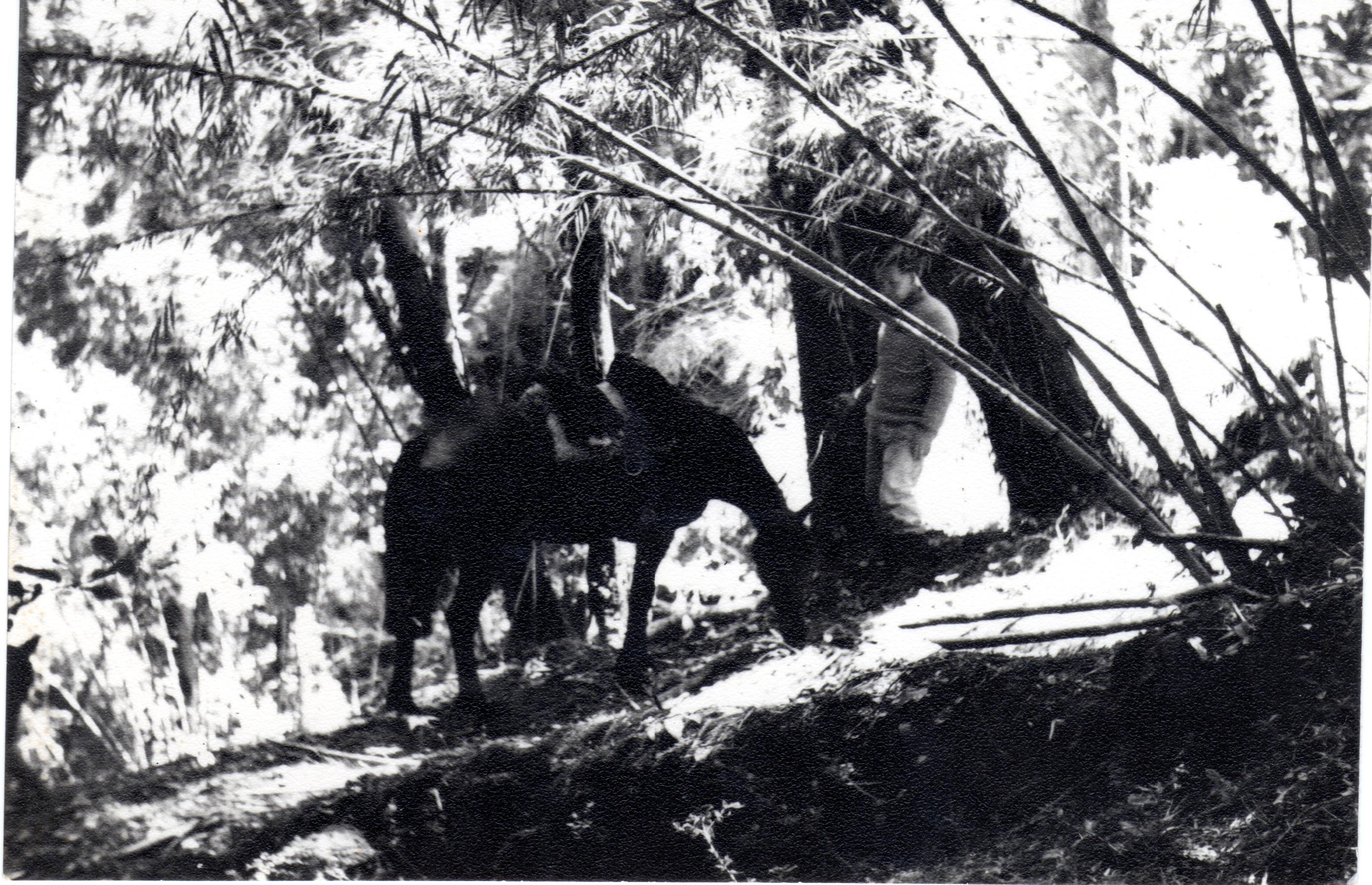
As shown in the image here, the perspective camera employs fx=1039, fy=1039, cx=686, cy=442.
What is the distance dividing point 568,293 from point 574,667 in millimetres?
800

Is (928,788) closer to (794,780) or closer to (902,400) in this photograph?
(794,780)

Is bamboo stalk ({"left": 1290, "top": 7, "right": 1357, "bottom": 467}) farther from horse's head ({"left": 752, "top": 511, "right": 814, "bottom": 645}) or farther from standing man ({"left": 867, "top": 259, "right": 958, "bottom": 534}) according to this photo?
horse's head ({"left": 752, "top": 511, "right": 814, "bottom": 645})

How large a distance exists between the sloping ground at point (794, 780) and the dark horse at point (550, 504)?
0.13 m

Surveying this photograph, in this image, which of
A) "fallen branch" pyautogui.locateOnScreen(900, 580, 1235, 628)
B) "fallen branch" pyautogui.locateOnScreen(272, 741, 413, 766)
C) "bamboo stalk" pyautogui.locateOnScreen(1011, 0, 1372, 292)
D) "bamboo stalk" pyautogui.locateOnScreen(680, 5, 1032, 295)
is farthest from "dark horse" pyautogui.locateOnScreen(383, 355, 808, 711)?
"bamboo stalk" pyautogui.locateOnScreen(1011, 0, 1372, 292)

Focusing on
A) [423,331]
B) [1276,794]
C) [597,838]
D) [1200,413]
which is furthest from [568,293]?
[1276,794]

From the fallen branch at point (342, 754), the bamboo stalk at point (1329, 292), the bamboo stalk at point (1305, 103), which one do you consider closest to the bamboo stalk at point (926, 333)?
the bamboo stalk at point (1329, 292)

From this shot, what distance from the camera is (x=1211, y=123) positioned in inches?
90.9

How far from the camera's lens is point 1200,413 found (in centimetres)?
230

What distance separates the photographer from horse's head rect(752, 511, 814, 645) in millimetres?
2242

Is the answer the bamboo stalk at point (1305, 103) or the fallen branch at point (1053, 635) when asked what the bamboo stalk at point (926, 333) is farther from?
the bamboo stalk at point (1305, 103)

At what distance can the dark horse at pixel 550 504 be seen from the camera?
2219 millimetres

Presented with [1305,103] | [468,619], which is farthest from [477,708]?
[1305,103]

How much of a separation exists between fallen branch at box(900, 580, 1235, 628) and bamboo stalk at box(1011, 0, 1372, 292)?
764 millimetres

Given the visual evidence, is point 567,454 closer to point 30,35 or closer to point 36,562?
point 36,562
